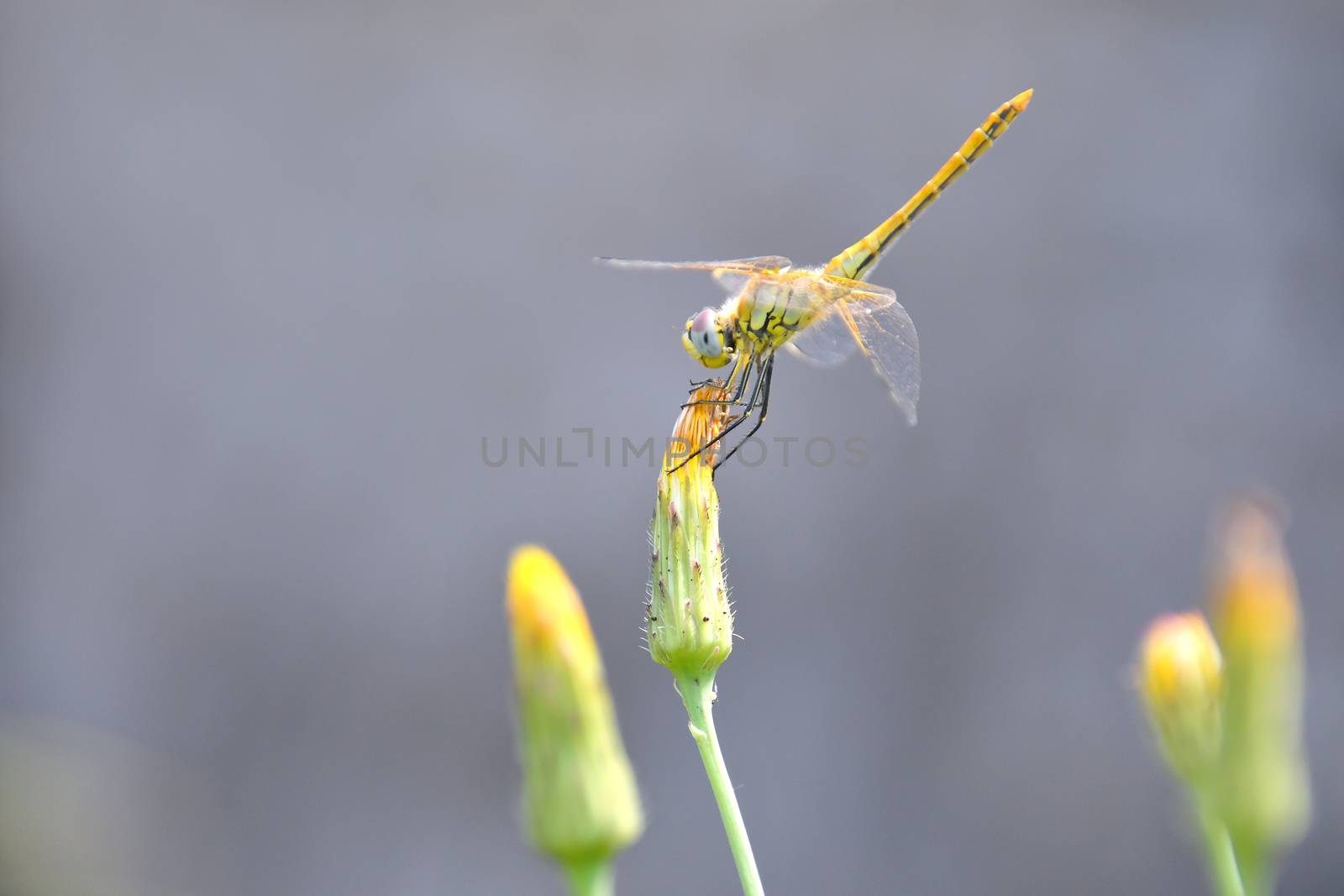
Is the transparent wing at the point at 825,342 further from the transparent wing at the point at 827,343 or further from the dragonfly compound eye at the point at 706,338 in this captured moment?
the dragonfly compound eye at the point at 706,338

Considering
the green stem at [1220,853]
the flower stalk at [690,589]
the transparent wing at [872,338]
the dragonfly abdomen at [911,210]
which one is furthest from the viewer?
the dragonfly abdomen at [911,210]

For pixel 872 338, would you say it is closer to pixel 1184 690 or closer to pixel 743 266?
pixel 743 266

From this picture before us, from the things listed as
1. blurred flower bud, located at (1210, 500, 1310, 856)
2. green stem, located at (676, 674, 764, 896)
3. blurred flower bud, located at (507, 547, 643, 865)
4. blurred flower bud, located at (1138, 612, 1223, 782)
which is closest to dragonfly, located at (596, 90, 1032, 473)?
green stem, located at (676, 674, 764, 896)

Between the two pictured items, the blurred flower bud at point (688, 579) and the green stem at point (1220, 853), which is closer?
the green stem at point (1220, 853)

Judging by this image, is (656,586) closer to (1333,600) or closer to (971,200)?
(971,200)

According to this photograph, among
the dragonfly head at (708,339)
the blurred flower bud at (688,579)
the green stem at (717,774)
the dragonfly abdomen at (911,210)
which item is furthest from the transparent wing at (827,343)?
the green stem at (717,774)

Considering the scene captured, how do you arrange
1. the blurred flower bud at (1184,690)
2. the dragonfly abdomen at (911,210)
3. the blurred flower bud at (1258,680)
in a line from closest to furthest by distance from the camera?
the blurred flower bud at (1258,680) → the blurred flower bud at (1184,690) → the dragonfly abdomen at (911,210)

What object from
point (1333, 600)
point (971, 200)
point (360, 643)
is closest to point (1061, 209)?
point (971, 200)
